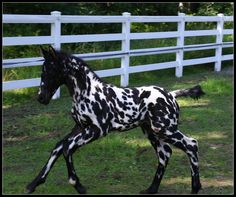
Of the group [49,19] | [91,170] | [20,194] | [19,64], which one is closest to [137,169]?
→ [91,170]

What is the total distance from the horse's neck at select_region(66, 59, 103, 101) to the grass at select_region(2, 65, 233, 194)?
95cm

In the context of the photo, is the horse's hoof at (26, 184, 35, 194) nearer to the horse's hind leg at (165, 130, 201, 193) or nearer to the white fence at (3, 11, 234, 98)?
the horse's hind leg at (165, 130, 201, 193)

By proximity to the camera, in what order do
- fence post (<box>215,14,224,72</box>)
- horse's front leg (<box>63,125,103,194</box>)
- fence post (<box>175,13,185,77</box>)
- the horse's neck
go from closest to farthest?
horse's front leg (<box>63,125,103,194</box>) → the horse's neck → fence post (<box>175,13,185,77</box>) → fence post (<box>215,14,224,72</box>)

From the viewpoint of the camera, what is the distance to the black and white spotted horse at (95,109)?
14.4 ft

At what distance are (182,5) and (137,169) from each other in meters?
17.3

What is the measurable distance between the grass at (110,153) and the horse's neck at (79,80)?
950 mm

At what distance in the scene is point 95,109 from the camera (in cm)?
438

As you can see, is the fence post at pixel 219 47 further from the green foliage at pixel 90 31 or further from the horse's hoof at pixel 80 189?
the horse's hoof at pixel 80 189

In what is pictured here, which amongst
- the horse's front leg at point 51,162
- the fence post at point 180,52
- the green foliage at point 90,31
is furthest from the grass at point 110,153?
the fence post at point 180,52

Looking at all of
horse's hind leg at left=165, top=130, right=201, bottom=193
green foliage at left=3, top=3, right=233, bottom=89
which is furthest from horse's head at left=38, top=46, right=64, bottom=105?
green foliage at left=3, top=3, right=233, bottom=89

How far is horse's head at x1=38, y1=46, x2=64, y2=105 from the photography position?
14.4ft

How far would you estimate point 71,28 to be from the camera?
14.9 m

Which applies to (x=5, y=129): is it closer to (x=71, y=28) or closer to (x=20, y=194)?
(x=20, y=194)

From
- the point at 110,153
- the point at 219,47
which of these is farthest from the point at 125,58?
the point at 110,153
